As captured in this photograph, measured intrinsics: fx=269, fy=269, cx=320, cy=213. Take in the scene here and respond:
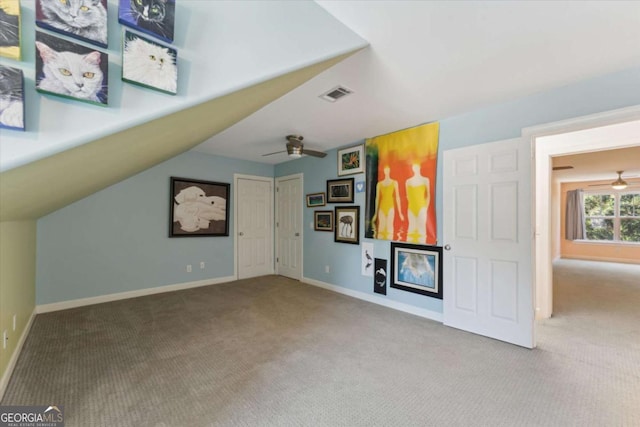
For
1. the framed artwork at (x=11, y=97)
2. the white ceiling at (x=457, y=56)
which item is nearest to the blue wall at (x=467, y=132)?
the white ceiling at (x=457, y=56)

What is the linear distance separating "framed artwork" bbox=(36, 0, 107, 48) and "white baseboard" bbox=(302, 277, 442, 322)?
360 cm

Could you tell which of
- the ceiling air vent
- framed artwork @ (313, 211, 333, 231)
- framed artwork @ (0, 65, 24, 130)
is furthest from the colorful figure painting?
framed artwork @ (0, 65, 24, 130)

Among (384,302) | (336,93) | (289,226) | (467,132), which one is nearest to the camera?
(336,93)

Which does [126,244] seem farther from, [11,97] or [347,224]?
[11,97]

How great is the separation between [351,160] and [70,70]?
3.55 metres

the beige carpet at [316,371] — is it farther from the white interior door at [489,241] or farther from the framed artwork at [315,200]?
the framed artwork at [315,200]

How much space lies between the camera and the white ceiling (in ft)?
5.07

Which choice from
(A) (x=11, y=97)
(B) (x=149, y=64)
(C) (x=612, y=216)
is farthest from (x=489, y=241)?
(C) (x=612, y=216)

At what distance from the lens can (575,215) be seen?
8.21 meters

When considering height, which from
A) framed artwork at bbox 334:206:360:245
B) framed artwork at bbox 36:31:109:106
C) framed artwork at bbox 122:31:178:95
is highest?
framed artwork at bbox 122:31:178:95

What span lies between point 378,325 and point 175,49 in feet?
Answer: 9.90

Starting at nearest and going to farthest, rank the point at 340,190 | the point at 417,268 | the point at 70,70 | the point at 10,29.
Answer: the point at 10,29, the point at 70,70, the point at 417,268, the point at 340,190

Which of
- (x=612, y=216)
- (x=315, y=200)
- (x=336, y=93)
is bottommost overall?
(x=612, y=216)

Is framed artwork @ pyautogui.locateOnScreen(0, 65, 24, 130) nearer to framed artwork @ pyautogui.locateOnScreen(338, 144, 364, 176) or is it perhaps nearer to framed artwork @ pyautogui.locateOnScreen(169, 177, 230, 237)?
framed artwork @ pyautogui.locateOnScreen(338, 144, 364, 176)
